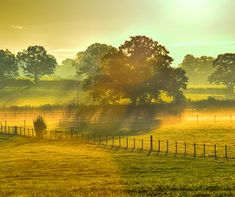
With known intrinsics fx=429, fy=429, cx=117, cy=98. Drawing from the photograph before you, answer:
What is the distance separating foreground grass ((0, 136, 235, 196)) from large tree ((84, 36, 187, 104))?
57.4 meters

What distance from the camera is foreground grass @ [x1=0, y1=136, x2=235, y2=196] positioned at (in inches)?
1061

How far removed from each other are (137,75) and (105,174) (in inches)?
3160

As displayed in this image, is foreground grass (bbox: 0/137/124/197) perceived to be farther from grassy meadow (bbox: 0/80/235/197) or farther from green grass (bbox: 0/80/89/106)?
green grass (bbox: 0/80/89/106)

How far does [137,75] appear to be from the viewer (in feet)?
378

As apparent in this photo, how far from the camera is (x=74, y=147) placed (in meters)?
61.0

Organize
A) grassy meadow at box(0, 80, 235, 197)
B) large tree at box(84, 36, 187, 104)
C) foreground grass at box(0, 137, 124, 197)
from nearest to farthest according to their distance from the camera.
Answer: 1. grassy meadow at box(0, 80, 235, 197)
2. foreground grass at box(0, 137, 124, 197)
3. large tree at box(84, 36, 187, 104)

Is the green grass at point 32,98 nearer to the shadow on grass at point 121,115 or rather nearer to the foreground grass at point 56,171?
the shadow on grass at point 121,115

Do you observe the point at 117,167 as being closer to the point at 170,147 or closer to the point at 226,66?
the point at 170,147

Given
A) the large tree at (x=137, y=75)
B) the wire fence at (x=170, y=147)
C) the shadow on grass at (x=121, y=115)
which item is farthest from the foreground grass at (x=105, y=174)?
the large tree at (x=137, y=75)

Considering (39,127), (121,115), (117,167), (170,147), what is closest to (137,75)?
(121,115)

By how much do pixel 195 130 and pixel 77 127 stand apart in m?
26.5

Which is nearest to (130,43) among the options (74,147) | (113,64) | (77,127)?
(113,64)

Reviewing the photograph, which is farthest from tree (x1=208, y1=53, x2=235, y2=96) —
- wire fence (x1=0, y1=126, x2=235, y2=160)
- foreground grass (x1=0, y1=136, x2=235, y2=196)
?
foreground grass (x1=0, y1=136, x2=235, y2=196)

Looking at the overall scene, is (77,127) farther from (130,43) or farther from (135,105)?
(130,43)
